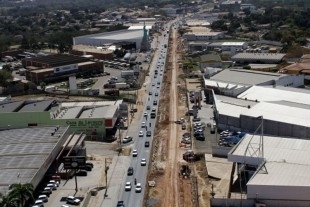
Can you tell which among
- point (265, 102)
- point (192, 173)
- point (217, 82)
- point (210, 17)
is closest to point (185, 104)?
point (217, 82)

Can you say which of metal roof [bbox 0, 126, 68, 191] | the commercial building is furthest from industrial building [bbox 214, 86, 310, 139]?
the commercial building

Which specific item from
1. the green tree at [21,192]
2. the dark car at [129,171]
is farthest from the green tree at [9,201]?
the dark car at [129,171]

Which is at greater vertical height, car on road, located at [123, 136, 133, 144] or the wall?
the wall

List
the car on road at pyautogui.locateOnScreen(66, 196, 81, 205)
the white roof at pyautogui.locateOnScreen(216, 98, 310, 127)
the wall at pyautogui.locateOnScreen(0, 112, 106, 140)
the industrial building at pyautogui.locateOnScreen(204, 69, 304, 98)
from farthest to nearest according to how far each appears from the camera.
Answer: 1. the industrial building at pyautogui.locateOnScreen(204, 69, 304, 98)
2. the wall at pyautogui.locateOnScreen(0, 112, 106, 140)
3. the white roof at pyautogui.locateOnScreen(216, 98, 310, 127)
4. the car on road at pyautogui.locateOnScreen(66, 196, 81, 205)

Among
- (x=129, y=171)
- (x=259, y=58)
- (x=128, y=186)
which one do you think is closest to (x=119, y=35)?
(x=259, y=58)

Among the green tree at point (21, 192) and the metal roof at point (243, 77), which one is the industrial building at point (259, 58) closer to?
the metal roof at point (243, 77)

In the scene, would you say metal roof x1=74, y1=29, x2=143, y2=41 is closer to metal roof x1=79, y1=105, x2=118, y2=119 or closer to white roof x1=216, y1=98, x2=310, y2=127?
metal roof x1=79, y1=105, x2=118, y2=119
